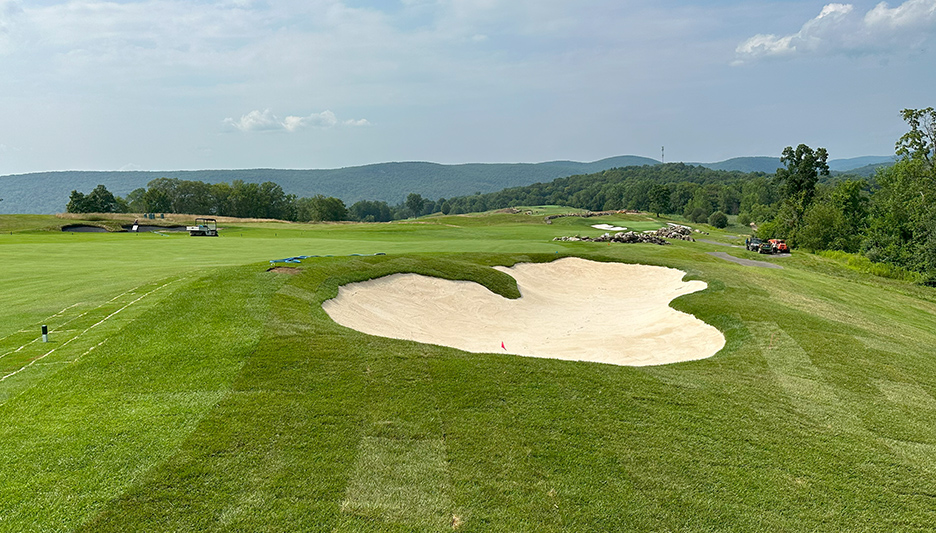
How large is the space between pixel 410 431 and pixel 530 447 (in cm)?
186

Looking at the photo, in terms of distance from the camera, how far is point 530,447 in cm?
758

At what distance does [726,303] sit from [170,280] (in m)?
20.9

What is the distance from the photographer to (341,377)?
31.4ft

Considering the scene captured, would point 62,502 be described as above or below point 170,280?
below

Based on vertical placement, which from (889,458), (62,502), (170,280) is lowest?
(889,458)

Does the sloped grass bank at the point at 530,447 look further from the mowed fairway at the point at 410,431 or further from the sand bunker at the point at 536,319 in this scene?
the sand bunker at the point at 536,319

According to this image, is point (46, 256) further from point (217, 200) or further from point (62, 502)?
point (217, 200)

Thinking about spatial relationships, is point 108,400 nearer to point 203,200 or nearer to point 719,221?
point 719,221

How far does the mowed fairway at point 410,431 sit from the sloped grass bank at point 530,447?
33 mm

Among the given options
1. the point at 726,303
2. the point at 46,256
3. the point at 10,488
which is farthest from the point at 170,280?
the point at 726,303

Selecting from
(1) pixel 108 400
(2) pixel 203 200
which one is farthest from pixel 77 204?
(1) pixel 108 400

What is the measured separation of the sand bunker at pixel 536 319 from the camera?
53.2 ft

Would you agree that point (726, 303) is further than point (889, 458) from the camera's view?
Yes

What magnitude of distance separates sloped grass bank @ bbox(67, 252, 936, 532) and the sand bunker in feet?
11.2
